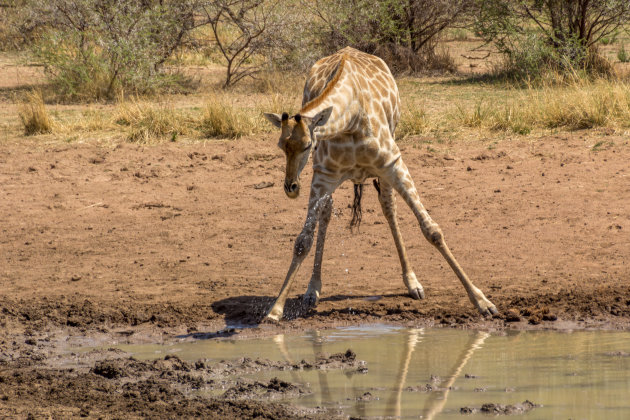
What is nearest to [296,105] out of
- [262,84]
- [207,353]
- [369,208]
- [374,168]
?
[262,84]

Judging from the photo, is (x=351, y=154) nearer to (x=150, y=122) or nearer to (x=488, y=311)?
(x=488, y=311)

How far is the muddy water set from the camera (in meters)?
4.37

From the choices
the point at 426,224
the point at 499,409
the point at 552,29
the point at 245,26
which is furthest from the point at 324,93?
the point at 552,29

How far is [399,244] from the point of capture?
6746 millimetres

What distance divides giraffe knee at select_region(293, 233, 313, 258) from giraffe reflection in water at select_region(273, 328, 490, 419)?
0.54 metres

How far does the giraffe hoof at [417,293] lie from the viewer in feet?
21.5

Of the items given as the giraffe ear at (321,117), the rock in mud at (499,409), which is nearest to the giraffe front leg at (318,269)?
→ the giraffe ear at (321,117)

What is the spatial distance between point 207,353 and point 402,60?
11.0 meters

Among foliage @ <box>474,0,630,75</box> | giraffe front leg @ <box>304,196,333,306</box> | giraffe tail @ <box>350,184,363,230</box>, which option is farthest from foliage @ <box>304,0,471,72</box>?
giraffe front leg @ <box>304,196,333,306</box>

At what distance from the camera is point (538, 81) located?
13.2m

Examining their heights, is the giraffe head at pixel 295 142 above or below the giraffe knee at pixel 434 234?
above

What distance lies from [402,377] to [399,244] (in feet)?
6.39

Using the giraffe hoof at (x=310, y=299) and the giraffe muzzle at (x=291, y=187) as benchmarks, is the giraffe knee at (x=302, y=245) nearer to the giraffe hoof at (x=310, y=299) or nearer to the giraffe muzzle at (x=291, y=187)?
the giraffe hoof at (x=310, y=299)

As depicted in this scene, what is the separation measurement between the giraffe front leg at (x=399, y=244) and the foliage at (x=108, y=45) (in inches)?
290
